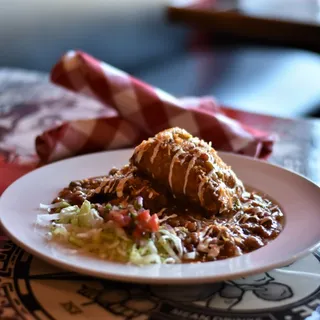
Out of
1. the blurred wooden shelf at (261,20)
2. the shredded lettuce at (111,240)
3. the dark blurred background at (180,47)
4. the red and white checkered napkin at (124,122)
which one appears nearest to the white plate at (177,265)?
the shredded lettuce at (111,240)

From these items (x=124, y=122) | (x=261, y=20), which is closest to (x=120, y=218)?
(x=124, y=122)

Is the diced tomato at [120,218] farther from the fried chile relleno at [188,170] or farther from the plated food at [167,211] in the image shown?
the fried chile relleno at [188,170]

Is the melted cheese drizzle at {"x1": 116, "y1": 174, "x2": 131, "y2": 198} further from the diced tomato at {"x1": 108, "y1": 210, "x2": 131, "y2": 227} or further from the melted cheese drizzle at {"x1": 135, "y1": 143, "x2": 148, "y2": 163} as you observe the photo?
the diced tomato at {"x1": 108, "y1": 210, "x2": 131, "y2": 227}

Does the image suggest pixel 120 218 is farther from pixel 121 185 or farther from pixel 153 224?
pixel 121 185

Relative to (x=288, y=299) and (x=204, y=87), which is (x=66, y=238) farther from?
(x=204, y=87)

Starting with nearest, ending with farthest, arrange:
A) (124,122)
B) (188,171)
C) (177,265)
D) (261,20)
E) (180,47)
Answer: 1. (177,265)
2. (188,171)
3. (124,122)
4. (261,20)
5. (180,47)

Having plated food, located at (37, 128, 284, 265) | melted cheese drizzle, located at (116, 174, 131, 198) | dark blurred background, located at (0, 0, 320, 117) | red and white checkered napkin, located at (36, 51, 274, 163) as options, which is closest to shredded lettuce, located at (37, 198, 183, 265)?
plated food, located at (37, 128, 284, 265)

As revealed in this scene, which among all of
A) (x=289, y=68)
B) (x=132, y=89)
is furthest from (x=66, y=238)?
(x=289, y=68)
